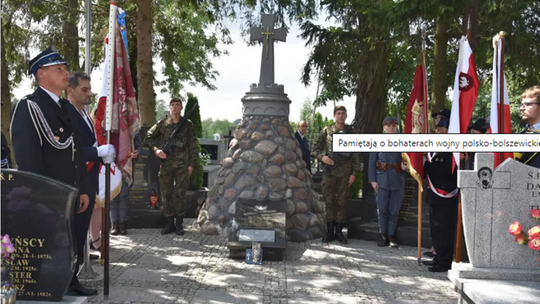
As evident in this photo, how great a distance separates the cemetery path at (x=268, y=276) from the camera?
5.12 m

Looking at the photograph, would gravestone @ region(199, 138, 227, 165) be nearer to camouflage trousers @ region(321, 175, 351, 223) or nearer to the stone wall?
the stone wall

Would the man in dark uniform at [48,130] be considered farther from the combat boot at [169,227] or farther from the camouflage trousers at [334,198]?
the camouflage trousers at [334,198]

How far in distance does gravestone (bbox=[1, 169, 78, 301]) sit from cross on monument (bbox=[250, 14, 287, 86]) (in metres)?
6.11

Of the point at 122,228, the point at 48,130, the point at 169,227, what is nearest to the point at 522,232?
the point at 48,130

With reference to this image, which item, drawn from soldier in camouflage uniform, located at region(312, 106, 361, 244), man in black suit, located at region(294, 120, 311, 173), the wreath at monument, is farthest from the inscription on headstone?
man in black suit, located at region(294, 120, 311, 173)

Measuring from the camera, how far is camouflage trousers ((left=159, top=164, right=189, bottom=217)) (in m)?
8.65

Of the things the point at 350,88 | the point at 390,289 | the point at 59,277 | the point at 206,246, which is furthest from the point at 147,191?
the point at 350,88

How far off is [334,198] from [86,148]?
14.8ft

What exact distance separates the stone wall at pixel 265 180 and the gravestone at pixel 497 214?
4.07 meters

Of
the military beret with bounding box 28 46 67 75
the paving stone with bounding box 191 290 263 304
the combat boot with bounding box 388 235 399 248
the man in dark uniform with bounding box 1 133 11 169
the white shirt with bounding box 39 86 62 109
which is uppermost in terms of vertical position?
the military beret with bounding box 28 46 67 75

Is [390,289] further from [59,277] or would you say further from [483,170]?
[59,277]

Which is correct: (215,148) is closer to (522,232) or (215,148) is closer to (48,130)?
(48,130)

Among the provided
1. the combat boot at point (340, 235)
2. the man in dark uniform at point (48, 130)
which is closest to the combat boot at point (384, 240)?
the combat boot at point (340, 235)

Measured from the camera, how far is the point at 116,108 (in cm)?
522
